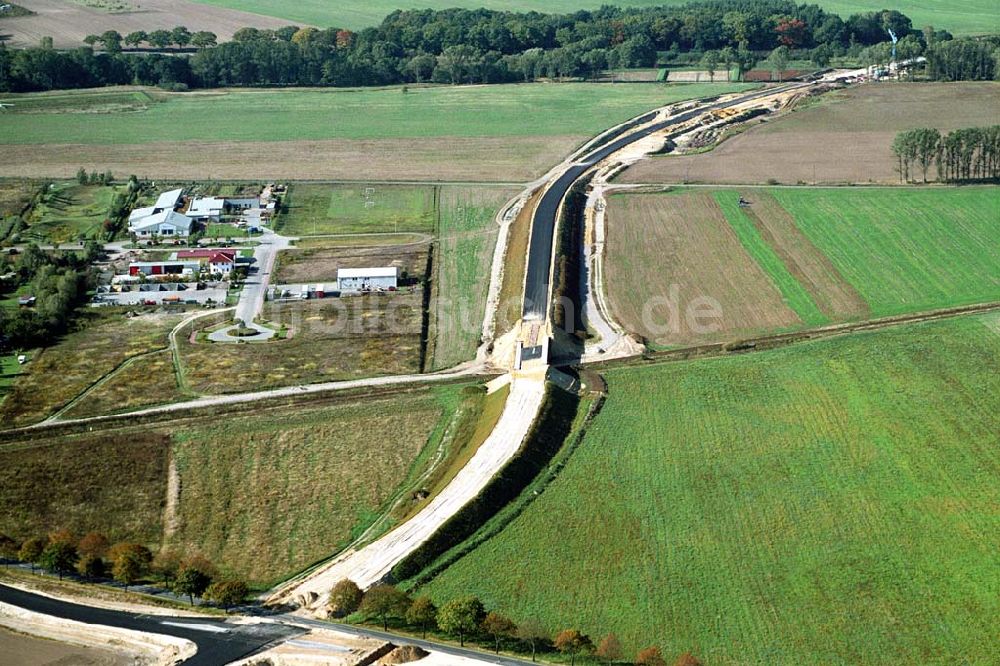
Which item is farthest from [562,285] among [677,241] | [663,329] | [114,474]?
[114,474]

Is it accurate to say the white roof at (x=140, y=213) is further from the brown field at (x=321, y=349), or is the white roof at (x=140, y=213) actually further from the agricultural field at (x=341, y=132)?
the brown field at (x=321, y=349)

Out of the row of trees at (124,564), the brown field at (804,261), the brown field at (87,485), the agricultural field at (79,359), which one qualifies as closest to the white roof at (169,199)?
the agricultural field at (79,359)

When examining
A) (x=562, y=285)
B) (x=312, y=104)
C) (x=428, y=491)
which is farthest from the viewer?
(x=312, y=104)

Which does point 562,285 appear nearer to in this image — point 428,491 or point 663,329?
point 663,329

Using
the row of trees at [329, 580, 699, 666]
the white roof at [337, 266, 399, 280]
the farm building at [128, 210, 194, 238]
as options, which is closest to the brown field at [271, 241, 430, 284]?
the white roof at [337, 266, 399, 280]

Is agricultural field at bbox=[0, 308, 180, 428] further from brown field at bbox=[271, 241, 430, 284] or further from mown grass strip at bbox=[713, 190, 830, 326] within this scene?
mown grass strip at bbox=[713, 190, 830, 326]

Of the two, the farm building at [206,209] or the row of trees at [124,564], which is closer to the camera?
the row of trees at [124,564]

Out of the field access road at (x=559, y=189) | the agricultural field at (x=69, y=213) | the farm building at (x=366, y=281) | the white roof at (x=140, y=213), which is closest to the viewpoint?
the field access road at (x=559, y=189)
